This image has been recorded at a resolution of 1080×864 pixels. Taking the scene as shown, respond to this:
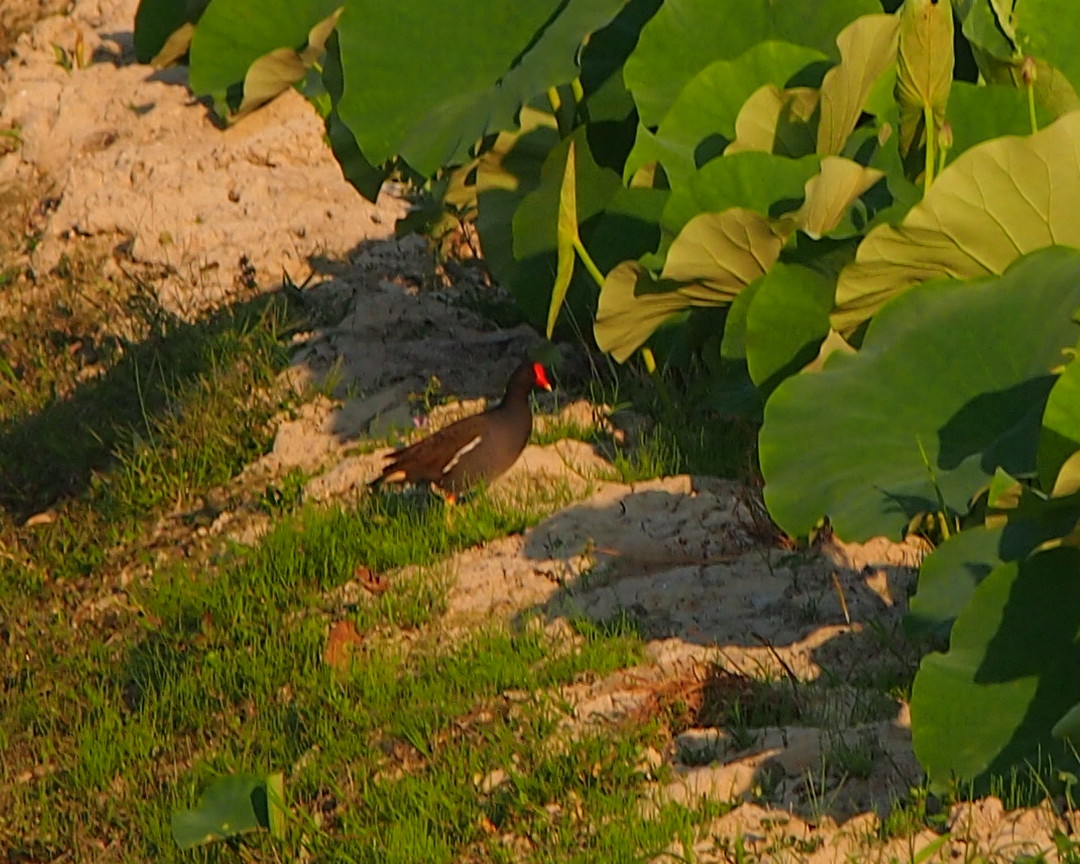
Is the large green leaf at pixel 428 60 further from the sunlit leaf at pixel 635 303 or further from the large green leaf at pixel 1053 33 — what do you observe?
the large green leaf at pixel 1053 33

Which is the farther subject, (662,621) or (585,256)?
(585,256)

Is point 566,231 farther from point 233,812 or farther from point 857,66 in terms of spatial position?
point 233,812

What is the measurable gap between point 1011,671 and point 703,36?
7.56 feet

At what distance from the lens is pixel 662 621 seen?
15.7ft

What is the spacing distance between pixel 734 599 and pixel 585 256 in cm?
103

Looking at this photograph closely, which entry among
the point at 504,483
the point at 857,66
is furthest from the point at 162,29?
the point at 857,66

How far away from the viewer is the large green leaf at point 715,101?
5.00 meters

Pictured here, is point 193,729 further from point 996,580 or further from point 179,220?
point 179,220

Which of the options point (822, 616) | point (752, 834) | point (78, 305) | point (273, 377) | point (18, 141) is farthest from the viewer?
point (18, 141)

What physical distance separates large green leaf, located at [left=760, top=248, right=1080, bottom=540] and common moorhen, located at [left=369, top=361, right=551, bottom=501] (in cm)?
145

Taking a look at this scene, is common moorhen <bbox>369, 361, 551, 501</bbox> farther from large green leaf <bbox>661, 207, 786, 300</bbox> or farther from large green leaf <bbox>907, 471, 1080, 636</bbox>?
large green leaf <bbox>907, 471, 1080, 636</bbox>

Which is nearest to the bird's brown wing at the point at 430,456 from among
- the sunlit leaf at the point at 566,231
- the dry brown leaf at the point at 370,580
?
the dry brown leaf at the point at 370,580

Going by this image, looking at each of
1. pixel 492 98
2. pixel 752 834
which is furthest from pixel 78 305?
pixel 752 834

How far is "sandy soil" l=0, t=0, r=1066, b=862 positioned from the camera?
4.02 meters
